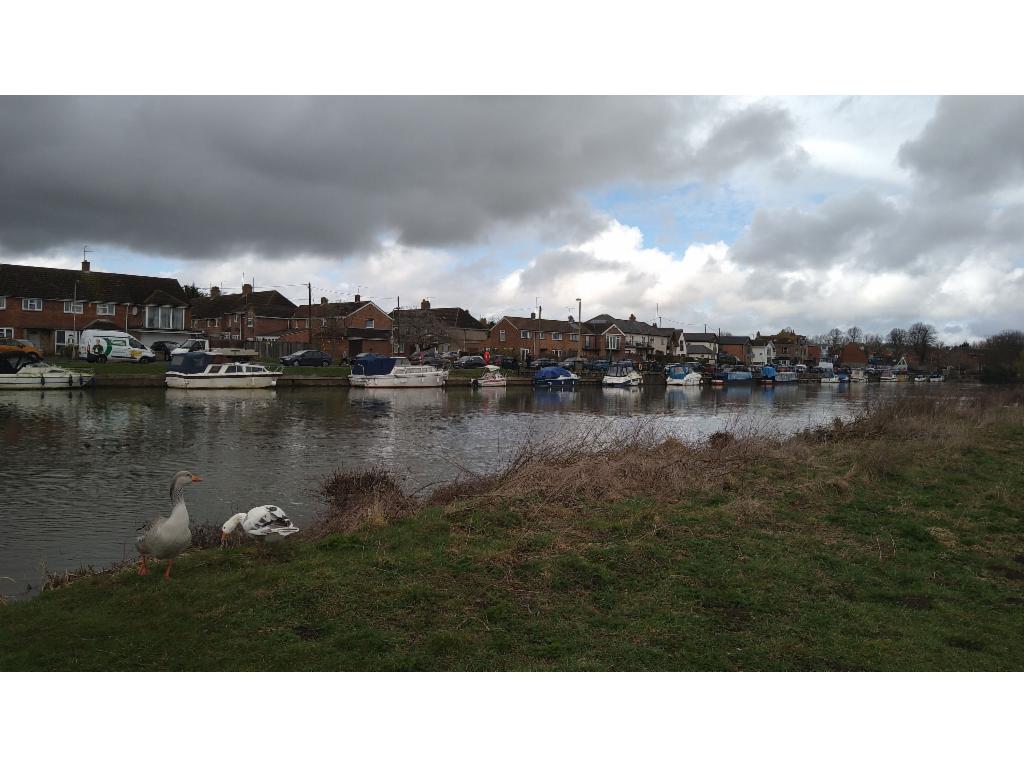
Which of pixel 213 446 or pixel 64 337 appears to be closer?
pixel 213 446

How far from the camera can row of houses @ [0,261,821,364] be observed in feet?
213

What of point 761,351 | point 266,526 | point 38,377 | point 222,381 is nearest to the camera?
point 266,526

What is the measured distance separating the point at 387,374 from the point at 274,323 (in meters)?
35.4

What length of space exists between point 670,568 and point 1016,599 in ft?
12.3

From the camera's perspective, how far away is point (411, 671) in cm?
519

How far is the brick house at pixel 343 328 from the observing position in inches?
3260

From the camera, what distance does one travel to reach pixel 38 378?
43.8 meters

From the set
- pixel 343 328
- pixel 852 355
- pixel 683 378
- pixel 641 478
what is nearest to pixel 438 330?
pixel 343 328

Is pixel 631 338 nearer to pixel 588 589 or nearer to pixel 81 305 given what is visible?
pixel 81 305

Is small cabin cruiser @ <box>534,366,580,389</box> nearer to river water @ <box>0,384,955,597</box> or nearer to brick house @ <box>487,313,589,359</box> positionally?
river water @ <box>0,384,955,597</box>

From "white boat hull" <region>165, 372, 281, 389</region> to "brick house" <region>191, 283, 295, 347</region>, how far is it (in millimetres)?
30305

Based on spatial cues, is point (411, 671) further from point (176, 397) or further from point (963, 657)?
point (176, 397)

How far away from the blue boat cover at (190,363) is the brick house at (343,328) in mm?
28746

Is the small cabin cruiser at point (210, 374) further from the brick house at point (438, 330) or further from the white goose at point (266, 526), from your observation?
the white goose at point (266, 526)
